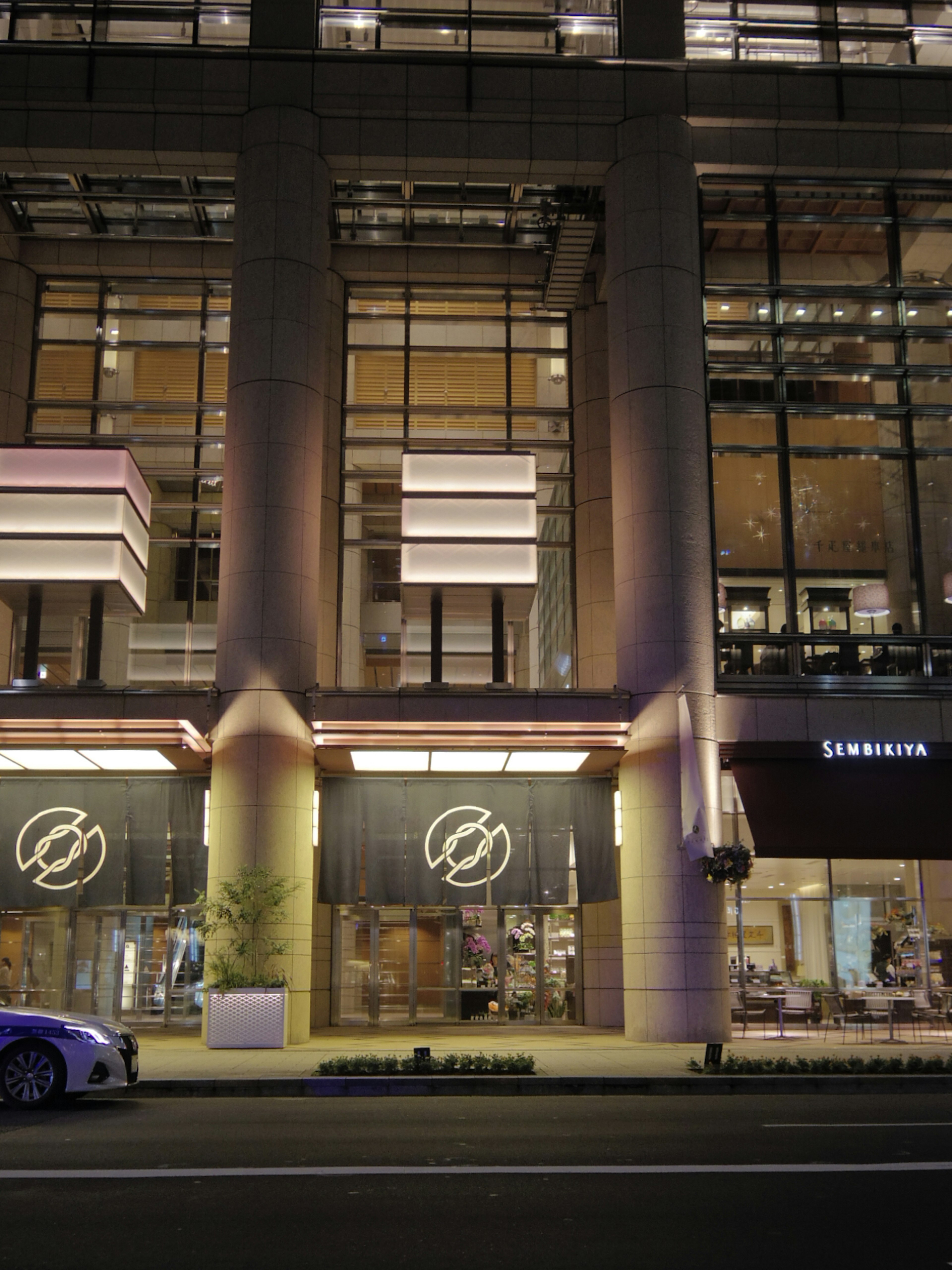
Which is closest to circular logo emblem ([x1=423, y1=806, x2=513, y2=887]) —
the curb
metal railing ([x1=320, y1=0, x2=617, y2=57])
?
the curb

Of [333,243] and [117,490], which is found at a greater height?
[333,243]

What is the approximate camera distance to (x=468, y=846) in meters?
24.5

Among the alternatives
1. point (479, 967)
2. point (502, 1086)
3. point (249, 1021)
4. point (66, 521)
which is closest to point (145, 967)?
point (249, 1021)

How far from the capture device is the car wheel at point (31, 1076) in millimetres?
13859

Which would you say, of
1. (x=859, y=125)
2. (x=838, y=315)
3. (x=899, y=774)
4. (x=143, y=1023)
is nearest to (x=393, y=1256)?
(x=899, y=774)

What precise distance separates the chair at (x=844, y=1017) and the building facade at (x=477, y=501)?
1.19 meters

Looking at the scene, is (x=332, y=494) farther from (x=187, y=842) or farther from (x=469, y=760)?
(x=187, y=842)

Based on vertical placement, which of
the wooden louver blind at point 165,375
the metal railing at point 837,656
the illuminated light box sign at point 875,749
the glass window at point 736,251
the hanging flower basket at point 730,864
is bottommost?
the hanging flower basket at point 730,864

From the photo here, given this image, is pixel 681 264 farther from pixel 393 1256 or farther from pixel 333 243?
pixel 393 1256

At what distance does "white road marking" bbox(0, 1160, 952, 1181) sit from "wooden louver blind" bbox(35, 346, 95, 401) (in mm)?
23096

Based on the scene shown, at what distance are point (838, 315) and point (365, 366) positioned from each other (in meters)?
10.9

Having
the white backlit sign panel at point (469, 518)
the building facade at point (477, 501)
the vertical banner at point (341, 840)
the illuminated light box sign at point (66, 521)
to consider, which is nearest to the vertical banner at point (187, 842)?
the building facade at point (477, 501)

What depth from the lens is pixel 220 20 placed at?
27.0m

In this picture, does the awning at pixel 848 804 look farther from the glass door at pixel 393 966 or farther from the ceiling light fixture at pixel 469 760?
the glass door at pixel 393 966
